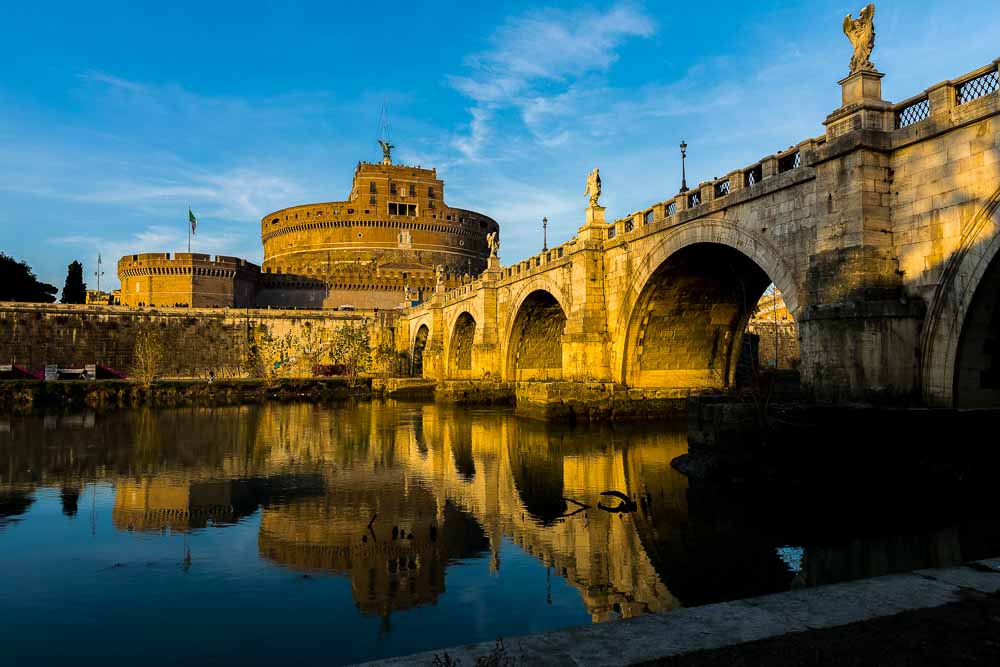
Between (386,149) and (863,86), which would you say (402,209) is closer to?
(386,149)

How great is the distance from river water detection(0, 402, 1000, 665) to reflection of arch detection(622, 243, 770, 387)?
8.05 metres

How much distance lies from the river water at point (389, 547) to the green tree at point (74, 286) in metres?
68.9

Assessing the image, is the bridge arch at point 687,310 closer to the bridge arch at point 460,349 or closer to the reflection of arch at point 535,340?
the reflection of arch at point 535,340

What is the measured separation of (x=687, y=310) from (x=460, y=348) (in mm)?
28770

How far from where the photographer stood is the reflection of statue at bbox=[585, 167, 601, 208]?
2717cm

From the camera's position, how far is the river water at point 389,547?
6.98 metres

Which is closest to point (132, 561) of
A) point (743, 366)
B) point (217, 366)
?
point (743, 366)

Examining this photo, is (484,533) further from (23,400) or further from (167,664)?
(23,400)

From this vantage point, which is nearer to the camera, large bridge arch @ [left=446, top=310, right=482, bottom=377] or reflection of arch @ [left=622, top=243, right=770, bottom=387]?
reflection of arch @ [left=622, top=243, right=770, bottom=387]

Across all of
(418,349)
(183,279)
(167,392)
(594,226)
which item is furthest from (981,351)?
(183,279)

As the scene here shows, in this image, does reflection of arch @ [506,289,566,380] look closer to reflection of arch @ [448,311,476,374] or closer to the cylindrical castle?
reflection of arch @ [448,311,476,374]

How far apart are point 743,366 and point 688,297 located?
16790 mm

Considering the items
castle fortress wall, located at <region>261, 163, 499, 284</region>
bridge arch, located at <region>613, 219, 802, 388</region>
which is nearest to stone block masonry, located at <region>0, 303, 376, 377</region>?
castle fortress wall, located at <region>261, 163, 499, 284</region>

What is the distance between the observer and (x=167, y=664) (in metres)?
6.13
